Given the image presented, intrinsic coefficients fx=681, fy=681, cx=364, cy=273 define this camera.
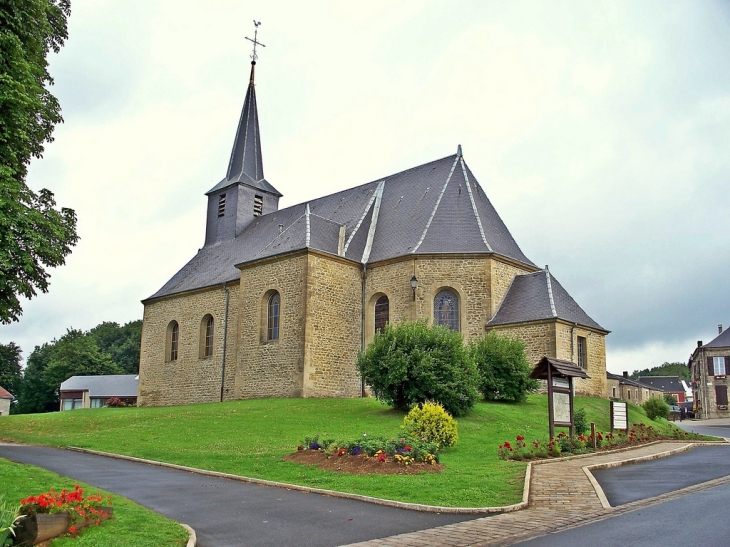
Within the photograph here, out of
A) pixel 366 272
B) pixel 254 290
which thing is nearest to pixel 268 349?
pixel 254 290

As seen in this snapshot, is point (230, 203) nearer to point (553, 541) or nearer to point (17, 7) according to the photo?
point (17, 7)

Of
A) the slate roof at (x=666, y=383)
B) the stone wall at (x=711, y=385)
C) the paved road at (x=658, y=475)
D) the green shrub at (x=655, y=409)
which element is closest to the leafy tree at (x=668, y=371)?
the slate roof at (x=666, y=383)

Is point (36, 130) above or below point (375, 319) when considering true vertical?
above

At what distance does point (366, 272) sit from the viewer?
3048cm

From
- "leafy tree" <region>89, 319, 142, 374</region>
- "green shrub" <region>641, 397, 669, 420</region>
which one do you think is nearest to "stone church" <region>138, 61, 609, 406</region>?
"green shrub" <region>641, 397, 669, 420</region>

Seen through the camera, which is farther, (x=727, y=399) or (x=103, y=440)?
(x=727, y=399)

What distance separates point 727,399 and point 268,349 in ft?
173

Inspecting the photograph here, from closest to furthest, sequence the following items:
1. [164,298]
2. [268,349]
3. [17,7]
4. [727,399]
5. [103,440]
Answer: [17,7] → [103,440] → [268,349] → [164,298] → [727,399]

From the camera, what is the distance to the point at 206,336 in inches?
1406

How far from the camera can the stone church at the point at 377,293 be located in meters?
27.8

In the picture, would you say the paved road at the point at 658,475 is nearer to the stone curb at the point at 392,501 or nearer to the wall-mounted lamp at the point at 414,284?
the stone curb at the point at 392,501

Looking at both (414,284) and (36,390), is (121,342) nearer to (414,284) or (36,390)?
(36,390)

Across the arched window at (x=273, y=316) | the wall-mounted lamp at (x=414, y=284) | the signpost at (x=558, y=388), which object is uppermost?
the wall-mounted lamp at (x=414, y=284)

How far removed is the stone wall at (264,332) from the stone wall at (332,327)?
14.9 inches
